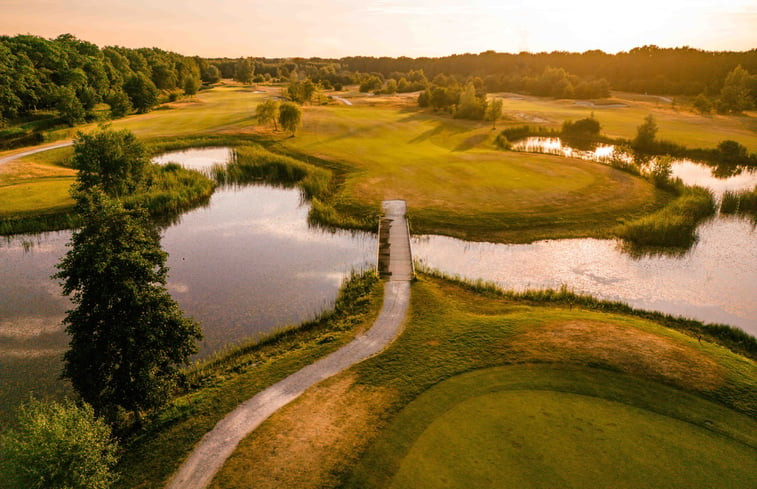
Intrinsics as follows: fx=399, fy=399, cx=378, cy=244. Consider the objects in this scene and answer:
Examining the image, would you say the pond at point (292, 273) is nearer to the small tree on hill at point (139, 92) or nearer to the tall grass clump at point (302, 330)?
the tall grass clump at point (302, 330)

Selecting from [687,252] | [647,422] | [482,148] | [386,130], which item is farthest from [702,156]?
[647,422]

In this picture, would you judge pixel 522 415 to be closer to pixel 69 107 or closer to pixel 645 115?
pixel 69 107

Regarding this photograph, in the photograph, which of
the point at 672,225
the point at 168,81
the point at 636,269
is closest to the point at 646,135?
the point at 672,225

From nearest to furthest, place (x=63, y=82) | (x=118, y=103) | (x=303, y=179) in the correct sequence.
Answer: (x=303, y=179)
(x=63, y=82)
(x=118, y=103)

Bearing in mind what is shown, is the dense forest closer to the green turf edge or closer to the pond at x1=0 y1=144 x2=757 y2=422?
the pond at x1=0 y1=144 x2=757 y2=422

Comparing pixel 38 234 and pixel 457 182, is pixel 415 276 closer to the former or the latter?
pixel 457 182
